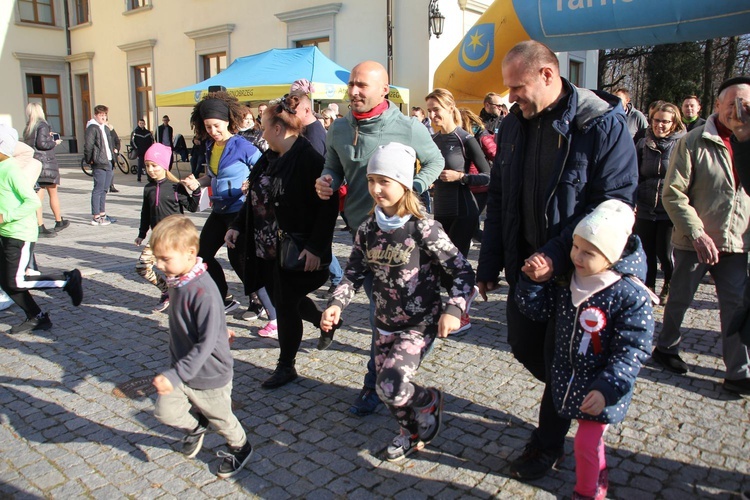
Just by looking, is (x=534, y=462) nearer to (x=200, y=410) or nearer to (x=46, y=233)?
(x=200, y=410)

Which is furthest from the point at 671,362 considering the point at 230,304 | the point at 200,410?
the point at 230,304

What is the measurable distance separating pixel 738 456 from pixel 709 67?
1188 inches

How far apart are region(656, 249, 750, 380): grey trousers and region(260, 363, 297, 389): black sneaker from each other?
2559mm

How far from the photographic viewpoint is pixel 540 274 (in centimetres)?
245

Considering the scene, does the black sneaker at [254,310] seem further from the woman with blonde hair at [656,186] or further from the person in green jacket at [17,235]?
the woman with blonde hair at [656,186]

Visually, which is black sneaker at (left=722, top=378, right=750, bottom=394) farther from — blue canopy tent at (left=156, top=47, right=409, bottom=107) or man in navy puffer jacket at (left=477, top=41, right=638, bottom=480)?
blue canopy tent at (left=156, top=47, right=409, bottom=107)

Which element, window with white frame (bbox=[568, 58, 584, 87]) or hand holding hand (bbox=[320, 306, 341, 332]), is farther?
window with white frame (bbox=[568, 58, 584, 87])

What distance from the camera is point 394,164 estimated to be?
2.83m

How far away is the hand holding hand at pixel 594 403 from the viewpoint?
7.41 feet

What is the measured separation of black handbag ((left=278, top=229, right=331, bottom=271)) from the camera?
3641mm

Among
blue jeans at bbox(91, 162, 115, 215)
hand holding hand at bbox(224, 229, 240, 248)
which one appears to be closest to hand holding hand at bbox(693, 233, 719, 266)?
hand holding hand at bbox(224, 229, 240, 248)

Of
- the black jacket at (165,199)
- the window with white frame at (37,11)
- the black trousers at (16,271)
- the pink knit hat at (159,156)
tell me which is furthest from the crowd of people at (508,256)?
the window with white frame at (37,11)

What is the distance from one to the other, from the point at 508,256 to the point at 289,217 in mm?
1443

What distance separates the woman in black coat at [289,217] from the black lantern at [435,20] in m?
11.9
